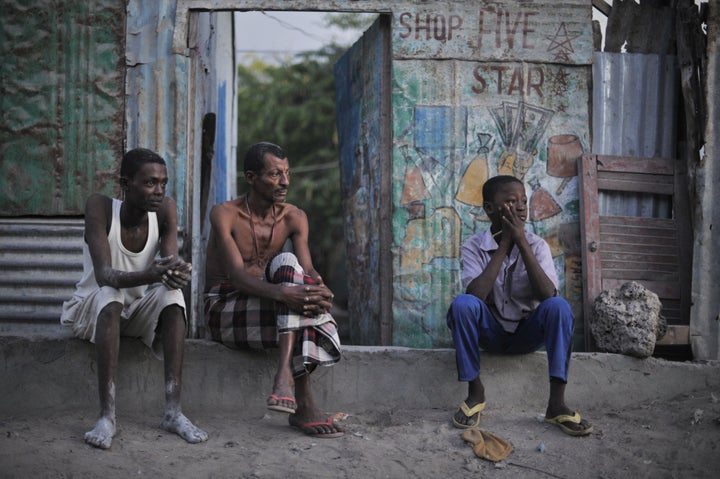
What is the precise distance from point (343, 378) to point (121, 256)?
148 centimetres

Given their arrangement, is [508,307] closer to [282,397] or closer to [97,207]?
[282,397]

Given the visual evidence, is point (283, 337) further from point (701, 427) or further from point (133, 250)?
point (701, 427)

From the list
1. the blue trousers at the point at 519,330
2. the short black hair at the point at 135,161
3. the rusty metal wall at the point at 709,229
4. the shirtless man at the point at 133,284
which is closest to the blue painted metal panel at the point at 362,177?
the blue trousers at the point at 519,330

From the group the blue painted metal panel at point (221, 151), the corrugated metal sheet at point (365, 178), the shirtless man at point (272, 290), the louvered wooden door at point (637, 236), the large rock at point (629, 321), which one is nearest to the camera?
the shirtless man at point (272, 290)

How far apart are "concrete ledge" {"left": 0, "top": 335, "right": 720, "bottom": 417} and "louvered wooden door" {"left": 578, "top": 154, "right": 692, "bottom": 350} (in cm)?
54

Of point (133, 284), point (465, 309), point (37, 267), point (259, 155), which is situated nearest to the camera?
point (133, 284)

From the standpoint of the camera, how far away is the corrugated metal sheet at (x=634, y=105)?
5227 mm

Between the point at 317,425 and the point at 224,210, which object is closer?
the point at 317,425

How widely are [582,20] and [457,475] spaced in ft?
11.0

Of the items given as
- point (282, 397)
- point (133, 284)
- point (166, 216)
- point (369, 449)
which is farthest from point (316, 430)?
point (166, 216)

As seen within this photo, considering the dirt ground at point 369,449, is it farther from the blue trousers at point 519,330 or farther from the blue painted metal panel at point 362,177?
the blue painted metal panel at point 362,177

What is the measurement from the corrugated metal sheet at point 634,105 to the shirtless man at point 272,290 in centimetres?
244

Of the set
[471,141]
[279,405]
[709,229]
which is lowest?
[279,405]

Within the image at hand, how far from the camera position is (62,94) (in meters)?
5.08
